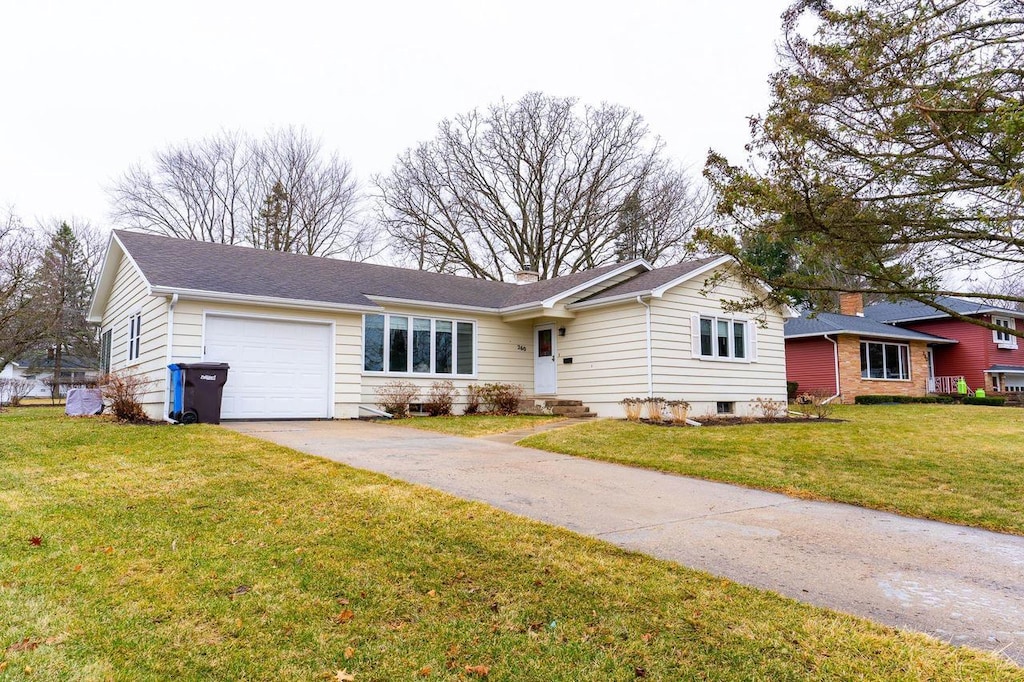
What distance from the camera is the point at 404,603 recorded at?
3268 mm

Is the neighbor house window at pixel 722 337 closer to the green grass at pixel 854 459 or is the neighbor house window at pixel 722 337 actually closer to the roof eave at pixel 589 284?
the roof eave at pixel 589 284

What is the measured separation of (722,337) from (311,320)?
10.4 m

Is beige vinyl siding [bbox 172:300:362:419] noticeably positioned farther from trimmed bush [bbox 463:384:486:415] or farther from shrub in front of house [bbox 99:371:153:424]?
trimmed bush [bbox 463:384:486:415]

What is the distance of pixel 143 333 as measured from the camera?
12992 millimetres

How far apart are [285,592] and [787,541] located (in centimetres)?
365

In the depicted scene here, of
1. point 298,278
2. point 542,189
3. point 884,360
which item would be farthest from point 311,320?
point 884,360

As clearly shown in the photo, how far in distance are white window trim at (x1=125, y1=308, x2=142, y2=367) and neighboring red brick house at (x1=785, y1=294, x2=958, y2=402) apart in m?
20.6

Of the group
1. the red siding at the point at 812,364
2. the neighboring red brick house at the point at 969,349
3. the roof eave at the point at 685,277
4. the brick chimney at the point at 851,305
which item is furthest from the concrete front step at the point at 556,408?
the neighboring red brick house at the point at 969,349

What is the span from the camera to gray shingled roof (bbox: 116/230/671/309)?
485 inches

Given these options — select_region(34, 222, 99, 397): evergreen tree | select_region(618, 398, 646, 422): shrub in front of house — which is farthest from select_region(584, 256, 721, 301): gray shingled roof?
select_region(34, 222, 99, 397): evergreen tree

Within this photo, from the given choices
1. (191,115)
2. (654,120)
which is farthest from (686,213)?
(191,115)

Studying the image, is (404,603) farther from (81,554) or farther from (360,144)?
(360,144)

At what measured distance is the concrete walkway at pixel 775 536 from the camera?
11.2 feet

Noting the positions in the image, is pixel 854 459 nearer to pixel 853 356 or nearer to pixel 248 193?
pixel 853 356
